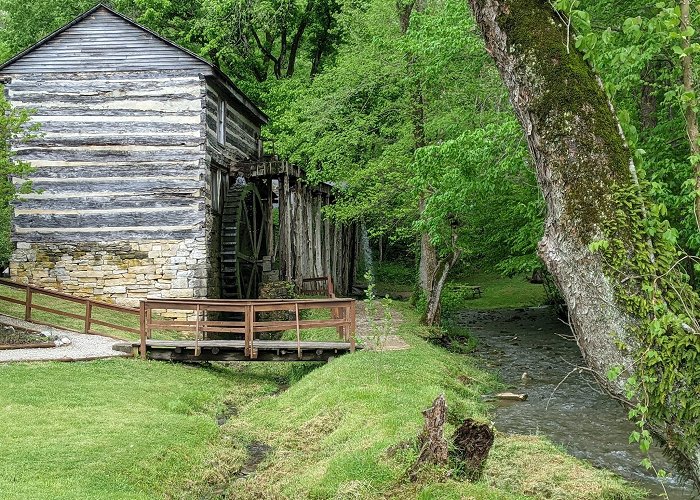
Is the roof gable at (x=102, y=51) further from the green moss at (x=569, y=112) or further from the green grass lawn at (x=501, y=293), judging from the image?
the green moss at (x=569, y=112)

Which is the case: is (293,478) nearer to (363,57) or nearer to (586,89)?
(586,89)

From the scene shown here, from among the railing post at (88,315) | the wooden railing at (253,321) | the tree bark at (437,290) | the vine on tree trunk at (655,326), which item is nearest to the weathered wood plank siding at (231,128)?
the railing post at (88,315)

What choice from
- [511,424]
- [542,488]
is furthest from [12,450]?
[511,424]

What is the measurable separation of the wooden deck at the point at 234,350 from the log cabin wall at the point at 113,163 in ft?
14.5

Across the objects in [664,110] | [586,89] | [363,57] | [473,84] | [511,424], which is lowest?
[511,424]

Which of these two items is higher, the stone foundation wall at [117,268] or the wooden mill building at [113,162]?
the wooden mill building at [113,162]

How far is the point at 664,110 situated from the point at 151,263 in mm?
12002

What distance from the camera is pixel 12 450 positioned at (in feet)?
23.1

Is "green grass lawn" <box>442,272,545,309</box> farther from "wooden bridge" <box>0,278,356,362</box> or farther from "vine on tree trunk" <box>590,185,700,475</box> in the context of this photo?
"vine on tree trunk" <box>590,185,700,475</box>

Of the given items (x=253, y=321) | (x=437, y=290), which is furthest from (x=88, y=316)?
(x=437, y=290)

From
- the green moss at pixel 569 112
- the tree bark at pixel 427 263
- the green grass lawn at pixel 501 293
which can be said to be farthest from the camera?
the green grass lawn at pixel 501 293

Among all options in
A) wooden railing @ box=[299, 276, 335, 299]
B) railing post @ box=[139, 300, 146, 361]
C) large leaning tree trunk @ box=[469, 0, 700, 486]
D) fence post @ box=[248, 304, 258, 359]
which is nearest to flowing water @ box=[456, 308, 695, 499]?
large leaning tree trunk @ box=[469, 0, 700, 486]

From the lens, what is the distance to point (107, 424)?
27.2 ft

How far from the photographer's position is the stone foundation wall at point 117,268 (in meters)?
17.2
